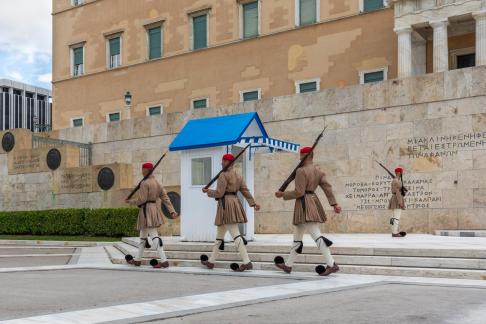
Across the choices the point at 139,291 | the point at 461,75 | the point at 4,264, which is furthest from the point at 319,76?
the point at 139,291

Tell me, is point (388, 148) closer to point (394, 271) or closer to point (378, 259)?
point (378, 259)

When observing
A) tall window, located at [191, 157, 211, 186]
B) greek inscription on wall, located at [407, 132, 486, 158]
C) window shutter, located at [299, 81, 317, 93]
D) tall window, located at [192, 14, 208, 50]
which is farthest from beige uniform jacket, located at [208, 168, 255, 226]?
tall window, located at [192, 14, 208, 50]

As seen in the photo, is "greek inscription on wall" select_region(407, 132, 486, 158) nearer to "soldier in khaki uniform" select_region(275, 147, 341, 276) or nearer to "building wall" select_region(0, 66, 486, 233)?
"building wall" select_region(0, 66, 486, 233)

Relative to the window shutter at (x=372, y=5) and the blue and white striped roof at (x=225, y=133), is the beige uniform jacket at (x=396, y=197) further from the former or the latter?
the window shutter at (x=372, y=5)

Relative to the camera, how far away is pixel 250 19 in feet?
117

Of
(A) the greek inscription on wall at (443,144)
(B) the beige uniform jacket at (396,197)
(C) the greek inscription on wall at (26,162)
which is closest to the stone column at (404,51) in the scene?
(A) the greek inscription on wall at (443,144)

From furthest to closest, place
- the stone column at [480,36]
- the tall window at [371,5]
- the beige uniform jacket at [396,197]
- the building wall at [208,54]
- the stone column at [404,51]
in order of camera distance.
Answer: the building wall at [208,54] < the tall window at [371,5] < the stone column at [404,51] < the stone column at [480,36] < the beige uniform jacket at [396,197]

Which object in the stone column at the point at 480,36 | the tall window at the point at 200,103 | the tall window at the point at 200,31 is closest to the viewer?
the stone column at the point at 480,36

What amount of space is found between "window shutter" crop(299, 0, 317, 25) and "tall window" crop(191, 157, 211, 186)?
62.6ft

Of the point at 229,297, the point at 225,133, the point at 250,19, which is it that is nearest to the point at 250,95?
the point at 250,19

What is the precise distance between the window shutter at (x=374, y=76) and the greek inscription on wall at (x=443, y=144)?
11.1m

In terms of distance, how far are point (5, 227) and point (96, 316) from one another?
2104 centimetres

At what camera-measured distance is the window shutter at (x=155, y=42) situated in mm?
39656

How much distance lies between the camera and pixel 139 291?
9.61 meters
